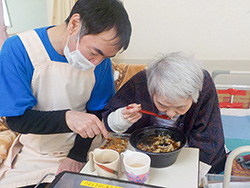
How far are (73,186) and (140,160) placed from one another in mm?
259

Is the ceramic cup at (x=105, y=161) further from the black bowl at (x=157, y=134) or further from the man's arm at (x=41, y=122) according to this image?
the man's arm at (x=41, y=122)

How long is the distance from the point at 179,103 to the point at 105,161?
0.43 meters

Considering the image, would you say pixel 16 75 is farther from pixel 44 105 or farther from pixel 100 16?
pixel 100 16

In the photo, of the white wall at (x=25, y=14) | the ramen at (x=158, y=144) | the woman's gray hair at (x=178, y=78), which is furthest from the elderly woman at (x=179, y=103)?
the white wall at (x=25, y=14)

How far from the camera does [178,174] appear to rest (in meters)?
A: 0.83

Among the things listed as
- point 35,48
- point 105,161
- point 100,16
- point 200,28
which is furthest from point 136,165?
point 200,28

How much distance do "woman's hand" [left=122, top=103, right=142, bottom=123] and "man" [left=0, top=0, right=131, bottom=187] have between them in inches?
6.0

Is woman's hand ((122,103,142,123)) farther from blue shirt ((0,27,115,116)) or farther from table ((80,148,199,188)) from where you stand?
blue shirt ((0,27,115,116))

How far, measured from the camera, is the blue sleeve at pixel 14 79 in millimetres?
1055

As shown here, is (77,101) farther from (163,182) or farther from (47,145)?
(163,182)

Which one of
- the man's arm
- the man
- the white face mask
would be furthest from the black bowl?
the white face mask

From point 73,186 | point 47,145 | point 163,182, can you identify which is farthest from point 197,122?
point 47,145

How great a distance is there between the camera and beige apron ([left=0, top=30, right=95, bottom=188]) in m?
1.13

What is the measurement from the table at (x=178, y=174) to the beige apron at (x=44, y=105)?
483 mm
